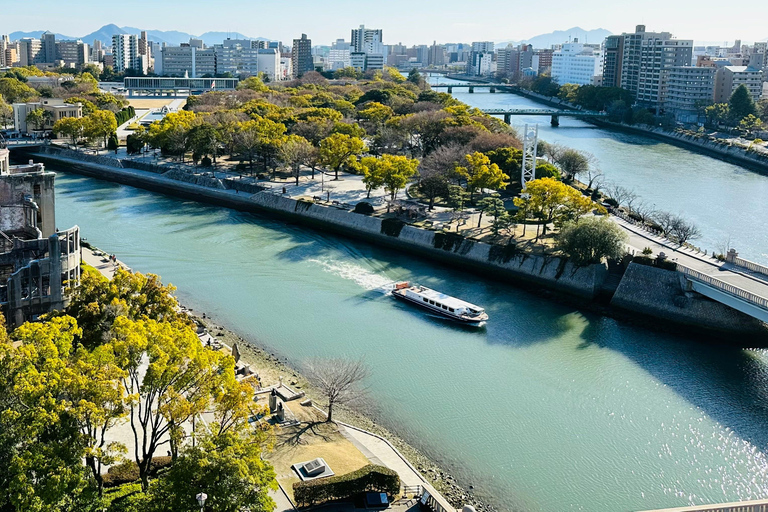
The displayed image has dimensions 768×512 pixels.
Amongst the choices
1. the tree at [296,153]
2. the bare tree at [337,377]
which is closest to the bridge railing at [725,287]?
the bare tree at [337,377]

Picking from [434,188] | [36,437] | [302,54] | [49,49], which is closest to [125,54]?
[49,49]

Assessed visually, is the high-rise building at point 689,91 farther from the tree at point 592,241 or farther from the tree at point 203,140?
the tree at point 592,241

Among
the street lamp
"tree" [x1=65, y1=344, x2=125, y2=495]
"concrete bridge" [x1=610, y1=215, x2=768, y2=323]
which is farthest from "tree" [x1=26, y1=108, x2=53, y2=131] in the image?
the street lamp

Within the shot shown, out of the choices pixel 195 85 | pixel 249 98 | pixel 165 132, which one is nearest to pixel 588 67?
pixel 195 85

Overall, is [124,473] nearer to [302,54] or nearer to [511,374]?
[511,374]

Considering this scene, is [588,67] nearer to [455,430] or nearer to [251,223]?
[251,223]

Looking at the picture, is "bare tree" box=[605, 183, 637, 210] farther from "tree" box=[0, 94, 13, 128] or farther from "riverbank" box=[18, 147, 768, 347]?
"tree" box=[0, 94, 13, 128]
